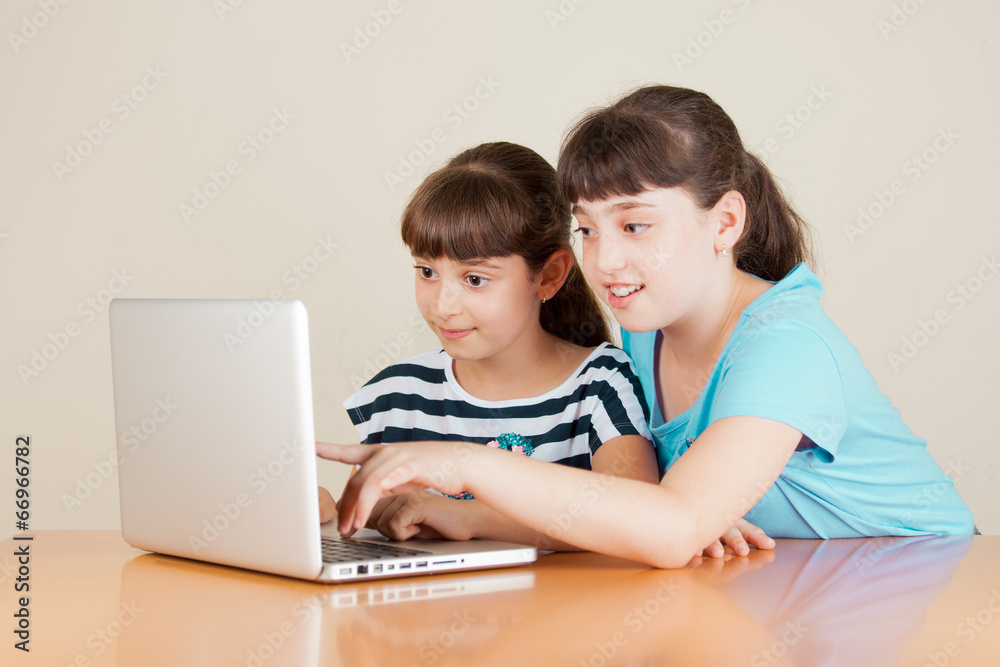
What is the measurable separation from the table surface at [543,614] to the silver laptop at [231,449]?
0.03 m

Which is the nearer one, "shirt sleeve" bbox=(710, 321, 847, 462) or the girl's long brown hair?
"shirt sleeve" bbox=(710, 321, 847, 462)

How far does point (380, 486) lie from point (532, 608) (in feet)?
0.67

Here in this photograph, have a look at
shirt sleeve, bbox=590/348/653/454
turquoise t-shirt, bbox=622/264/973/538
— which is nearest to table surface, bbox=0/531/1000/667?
turquoise t-shirt, bbox=622/264/973/538

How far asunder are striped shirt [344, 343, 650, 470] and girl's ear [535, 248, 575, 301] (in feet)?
0.41

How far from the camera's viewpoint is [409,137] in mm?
2646

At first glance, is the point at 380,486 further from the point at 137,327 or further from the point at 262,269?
the point at 262,269

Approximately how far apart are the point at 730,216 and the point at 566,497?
54cm

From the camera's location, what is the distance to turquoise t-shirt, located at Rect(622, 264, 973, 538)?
3.48 ft

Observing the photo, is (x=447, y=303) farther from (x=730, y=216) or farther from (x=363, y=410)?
(x=730, y=216)

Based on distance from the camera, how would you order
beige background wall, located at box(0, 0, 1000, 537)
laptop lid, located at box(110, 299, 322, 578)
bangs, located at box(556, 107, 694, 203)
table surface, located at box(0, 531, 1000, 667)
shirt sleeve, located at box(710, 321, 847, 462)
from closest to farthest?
table surface, located at box(0, 531, 1000, 667), laptop lid, located at box(110, 299, 322, 578), shirt sleeve, located at box(710, 321, 847, 462), bangs, located at box(556, 107, 694, 203), beige background wall, located at box(0, 0, 1000, 537)

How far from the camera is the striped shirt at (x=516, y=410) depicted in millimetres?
1414

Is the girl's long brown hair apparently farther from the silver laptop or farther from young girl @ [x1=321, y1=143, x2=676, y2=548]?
the silver laptop

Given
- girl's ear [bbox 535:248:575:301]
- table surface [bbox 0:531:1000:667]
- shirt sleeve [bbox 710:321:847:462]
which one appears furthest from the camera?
girl's ear [bbox 535:248:575:301]

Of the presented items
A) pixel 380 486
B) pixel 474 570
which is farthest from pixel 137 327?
pixel 474 570
